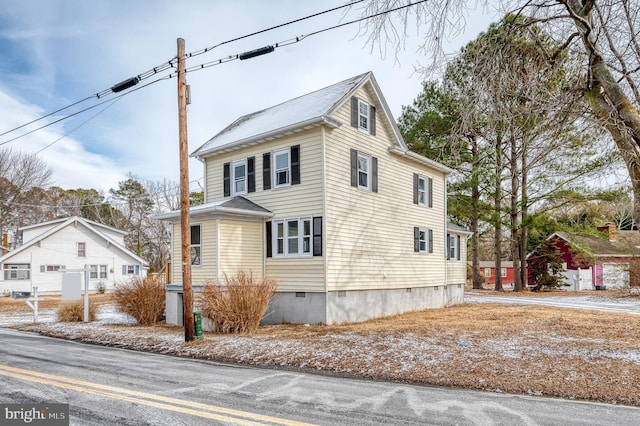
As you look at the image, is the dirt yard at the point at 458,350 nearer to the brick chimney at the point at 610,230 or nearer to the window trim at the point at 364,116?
the window trim at the point at 364,116

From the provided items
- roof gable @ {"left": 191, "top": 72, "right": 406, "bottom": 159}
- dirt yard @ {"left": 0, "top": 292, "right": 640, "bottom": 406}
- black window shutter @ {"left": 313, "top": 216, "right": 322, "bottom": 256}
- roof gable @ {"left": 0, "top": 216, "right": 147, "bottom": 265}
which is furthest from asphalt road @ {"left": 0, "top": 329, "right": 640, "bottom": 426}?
roof gable @ {"left": 0, "top": 216, "right": 147, "bottom": 265}

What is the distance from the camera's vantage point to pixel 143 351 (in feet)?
34.6

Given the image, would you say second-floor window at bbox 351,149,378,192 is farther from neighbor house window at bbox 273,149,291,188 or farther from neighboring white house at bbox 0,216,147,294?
neighboring white house at bbox 0,216,147,294

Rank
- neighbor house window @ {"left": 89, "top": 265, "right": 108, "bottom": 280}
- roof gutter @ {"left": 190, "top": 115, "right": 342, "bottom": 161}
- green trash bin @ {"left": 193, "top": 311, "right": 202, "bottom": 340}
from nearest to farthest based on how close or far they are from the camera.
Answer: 1. green trash bin @ {"left": 193, "top": 311, "right": 202, "bottom": 340}
2. roof gutter @ {"left": 190, "top": 115, "right": 342, "bottom": 161}
3. neighbor house window @ {"left": 89, "top": 265, "right": 108, "bottom": 280}

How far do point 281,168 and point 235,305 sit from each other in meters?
5.30

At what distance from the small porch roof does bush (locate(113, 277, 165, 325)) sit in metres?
2.48

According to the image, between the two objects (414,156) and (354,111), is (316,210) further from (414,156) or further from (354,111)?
(414,156)

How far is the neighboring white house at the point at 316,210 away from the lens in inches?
568

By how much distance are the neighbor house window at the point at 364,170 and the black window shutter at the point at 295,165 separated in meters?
2.39

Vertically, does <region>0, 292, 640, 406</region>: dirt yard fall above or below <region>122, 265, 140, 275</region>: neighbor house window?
above

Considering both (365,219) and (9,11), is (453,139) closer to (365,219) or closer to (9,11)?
(365,219)

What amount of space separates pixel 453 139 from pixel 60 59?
14349 millimetres

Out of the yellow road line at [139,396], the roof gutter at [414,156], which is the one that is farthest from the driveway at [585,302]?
the yellow road line at [139,396]

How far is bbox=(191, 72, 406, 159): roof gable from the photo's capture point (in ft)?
48.2
